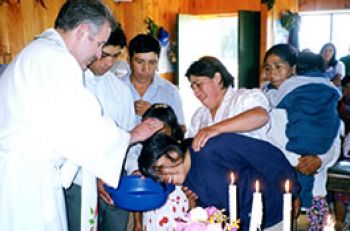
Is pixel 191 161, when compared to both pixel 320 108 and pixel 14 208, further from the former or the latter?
pixel 320 108

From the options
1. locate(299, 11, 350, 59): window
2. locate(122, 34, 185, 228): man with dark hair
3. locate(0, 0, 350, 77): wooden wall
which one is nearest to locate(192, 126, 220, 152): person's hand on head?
locate(122, 34, 185, 228): man with dark hair

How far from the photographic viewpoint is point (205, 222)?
889mm

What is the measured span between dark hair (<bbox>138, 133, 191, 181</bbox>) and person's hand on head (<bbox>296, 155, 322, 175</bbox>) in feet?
2.52

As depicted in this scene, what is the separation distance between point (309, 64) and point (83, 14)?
1246mm

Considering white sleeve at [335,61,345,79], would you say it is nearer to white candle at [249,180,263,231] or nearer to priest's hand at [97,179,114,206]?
priest's hand at [97,179,114,206]

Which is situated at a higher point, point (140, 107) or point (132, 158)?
point (140, 107)

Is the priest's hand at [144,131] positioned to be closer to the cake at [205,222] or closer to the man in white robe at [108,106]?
the man in white robe at [108,106]

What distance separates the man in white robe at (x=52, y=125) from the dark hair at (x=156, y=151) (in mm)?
134

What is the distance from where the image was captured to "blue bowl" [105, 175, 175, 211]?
1.54 metres

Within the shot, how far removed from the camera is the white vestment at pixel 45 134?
1.40 meters

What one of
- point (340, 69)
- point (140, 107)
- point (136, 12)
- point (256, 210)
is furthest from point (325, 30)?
point (256, 210)

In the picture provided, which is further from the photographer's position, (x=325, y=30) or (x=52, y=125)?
(x=325, y=30)

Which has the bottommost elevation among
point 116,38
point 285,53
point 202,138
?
point 202,138

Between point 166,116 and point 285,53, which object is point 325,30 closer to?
point 285,53
